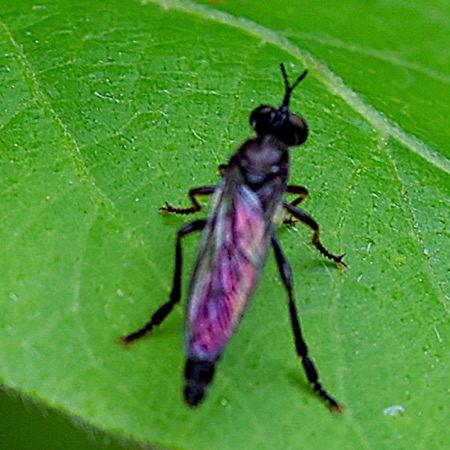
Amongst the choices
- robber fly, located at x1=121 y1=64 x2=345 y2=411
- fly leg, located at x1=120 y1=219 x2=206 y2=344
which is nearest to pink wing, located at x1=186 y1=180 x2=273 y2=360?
robber fly, located at x1=121 y1=64 x2=345 y2=411

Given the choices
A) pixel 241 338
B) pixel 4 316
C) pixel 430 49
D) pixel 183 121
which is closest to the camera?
pixel 4 316

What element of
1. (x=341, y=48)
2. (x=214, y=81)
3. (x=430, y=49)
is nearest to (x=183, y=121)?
(x=214, y=81)

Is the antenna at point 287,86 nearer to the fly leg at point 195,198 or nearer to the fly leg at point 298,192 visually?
the fly leg at point 298,192

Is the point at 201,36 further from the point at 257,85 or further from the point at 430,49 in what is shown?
the point at 430,49

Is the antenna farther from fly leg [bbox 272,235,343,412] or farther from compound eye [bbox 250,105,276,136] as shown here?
fly leg [bbox 272,235,343,412]

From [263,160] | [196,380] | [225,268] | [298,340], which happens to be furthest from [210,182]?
[196,380]

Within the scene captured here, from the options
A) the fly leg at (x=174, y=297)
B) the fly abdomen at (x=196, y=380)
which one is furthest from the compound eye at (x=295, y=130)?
the fly abdomen at (x=196, y=380)
